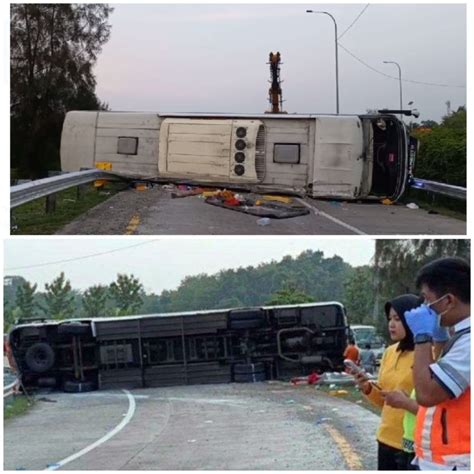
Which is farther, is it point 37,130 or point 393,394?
point 37,130

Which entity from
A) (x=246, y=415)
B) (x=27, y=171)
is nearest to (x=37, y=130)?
(x=27, y=171)

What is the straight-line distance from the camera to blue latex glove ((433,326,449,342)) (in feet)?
11.0

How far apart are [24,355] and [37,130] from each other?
18.4m

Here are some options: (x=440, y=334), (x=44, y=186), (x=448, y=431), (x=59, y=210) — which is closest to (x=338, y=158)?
(x=59, y=210)

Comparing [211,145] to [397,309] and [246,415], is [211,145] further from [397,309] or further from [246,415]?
[397,309]

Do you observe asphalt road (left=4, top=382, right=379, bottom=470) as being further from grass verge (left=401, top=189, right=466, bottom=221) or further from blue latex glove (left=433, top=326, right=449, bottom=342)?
grass verge (left=401, top=189, right=466, bottom=221)

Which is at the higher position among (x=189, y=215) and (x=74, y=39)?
(x=74, y=39)

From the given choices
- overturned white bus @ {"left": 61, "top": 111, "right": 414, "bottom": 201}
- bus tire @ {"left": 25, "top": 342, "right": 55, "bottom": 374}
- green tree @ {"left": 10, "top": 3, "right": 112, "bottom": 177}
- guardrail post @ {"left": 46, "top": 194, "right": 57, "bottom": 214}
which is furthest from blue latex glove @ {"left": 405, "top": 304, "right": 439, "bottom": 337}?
green tree @ {"left": 10, "top": 3, "right": 112, "bottom": 177}

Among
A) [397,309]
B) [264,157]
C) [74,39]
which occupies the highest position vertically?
[74,39]

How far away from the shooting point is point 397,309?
4.07 m

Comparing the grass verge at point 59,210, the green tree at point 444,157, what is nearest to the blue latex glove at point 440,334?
the grass verge at point 59,210

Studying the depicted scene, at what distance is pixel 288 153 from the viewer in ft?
46.9

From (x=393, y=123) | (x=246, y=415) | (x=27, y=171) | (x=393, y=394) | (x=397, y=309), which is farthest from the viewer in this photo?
(x=27, y=171)

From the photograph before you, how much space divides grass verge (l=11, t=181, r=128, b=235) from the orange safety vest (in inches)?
252
